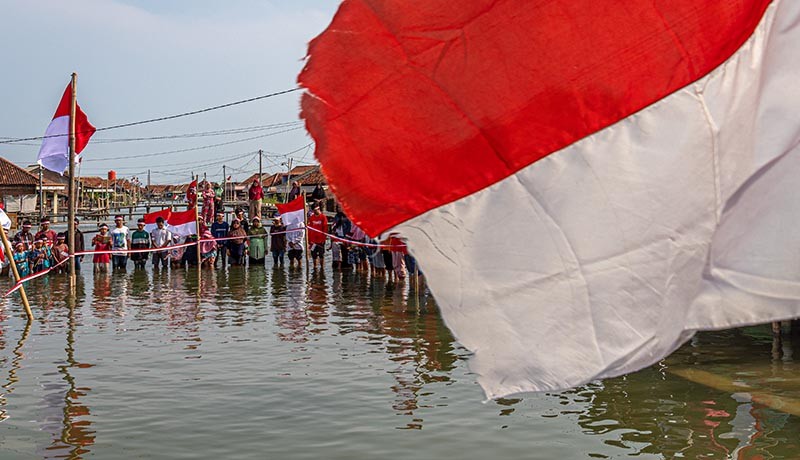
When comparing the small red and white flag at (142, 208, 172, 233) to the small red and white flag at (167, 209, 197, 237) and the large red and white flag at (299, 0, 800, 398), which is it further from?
the large red and white flag at (299, 0, 800, 398)

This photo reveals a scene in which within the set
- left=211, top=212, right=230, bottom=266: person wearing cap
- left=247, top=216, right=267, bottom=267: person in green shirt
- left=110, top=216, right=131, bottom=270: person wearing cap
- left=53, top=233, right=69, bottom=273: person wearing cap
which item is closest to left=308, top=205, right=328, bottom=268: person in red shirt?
left=247, top=216, right=267, bottom=267: person in green shirt

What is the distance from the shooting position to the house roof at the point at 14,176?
74.6m

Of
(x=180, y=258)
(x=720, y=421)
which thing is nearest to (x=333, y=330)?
(x=720, y=421)

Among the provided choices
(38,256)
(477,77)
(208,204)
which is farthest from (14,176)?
(477,77)

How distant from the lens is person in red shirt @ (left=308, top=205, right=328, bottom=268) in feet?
91.7

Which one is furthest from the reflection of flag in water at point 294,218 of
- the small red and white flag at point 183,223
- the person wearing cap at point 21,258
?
the person wearing cap at point 21,258

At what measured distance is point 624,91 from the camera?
3.10 meters

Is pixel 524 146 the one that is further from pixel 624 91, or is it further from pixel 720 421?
pixel 720 421

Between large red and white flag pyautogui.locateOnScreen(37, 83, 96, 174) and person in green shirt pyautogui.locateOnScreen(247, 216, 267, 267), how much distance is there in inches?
292

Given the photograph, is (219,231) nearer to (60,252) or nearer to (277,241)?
(277,241)

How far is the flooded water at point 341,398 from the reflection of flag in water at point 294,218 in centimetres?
1196

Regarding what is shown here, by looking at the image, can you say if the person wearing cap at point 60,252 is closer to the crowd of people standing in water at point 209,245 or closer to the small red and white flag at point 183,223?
the crowd of people standing in water at point 209,245

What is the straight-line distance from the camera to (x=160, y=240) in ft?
95.9

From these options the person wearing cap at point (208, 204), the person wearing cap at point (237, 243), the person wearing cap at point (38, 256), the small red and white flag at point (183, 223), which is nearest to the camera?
the person wearing cap at point (38, 256)
